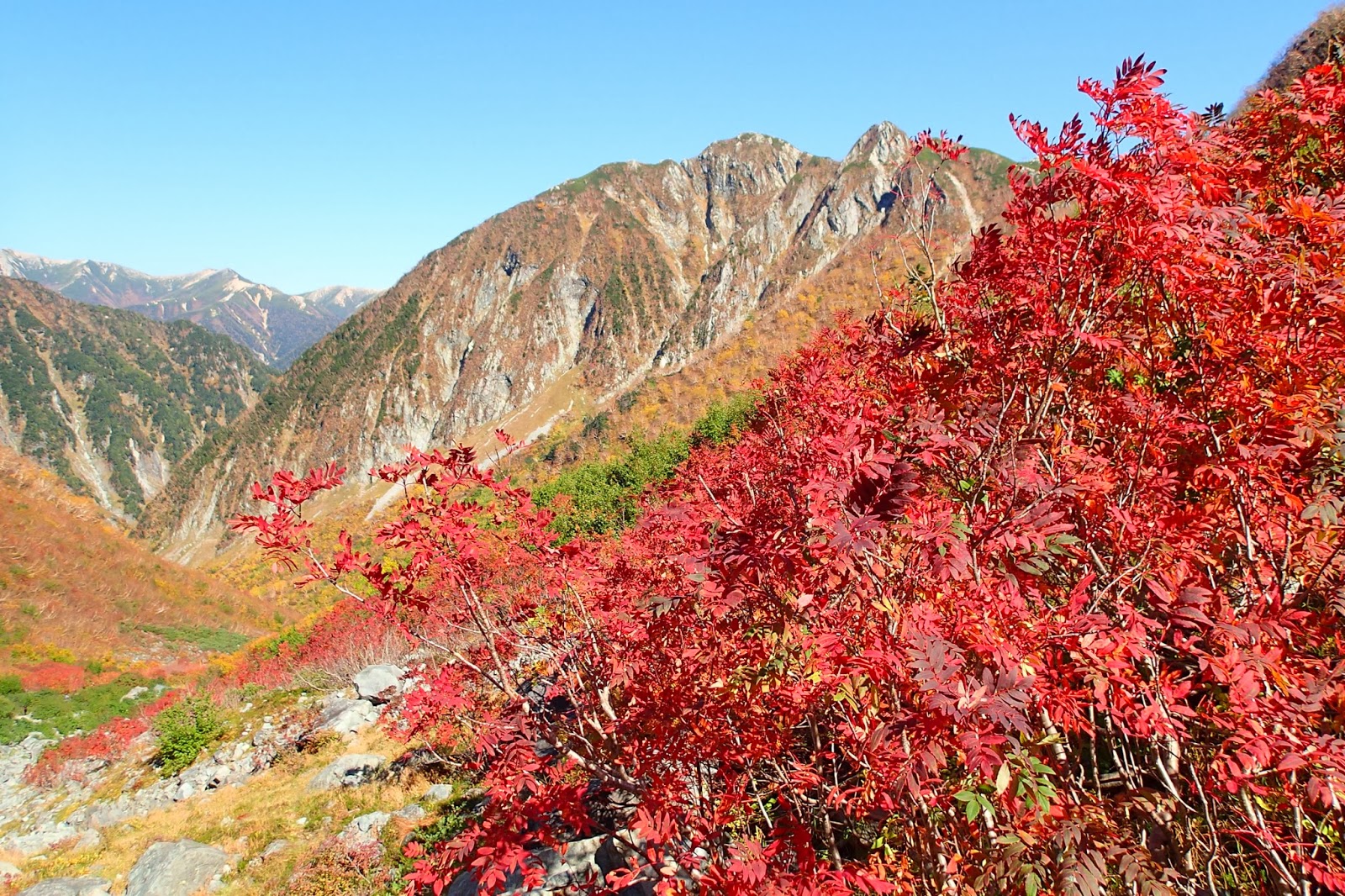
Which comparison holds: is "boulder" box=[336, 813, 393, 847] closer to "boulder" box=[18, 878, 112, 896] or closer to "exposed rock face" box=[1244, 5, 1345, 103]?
"boulder" box=[18, 878, 112, 896]

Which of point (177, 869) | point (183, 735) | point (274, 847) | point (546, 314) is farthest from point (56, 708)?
point (546, 314)

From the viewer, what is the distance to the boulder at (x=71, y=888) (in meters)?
7.84

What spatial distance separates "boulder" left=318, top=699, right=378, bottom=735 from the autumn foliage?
11.4 m

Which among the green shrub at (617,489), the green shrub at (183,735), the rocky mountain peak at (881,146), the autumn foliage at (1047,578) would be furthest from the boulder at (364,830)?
the rocky mountain peak at (881,146)

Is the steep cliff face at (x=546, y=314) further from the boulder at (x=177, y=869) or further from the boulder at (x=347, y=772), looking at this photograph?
the boulder at (x=177, y=869)

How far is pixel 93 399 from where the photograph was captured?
163125 millimetres

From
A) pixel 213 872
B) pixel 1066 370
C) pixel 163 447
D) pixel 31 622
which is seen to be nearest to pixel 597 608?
pixel 1066 370

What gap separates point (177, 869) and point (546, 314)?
123307 millimetres

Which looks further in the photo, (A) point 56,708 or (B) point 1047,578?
(A) point 56,708

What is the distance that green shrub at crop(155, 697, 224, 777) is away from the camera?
42.7ft

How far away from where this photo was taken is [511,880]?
589cm

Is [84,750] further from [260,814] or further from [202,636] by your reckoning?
[202,636]

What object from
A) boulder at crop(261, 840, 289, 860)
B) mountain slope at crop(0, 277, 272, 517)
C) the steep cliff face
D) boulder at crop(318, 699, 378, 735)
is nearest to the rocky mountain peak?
the steep cliff face

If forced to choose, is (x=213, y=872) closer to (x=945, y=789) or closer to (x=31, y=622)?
(x=945, y=789)
